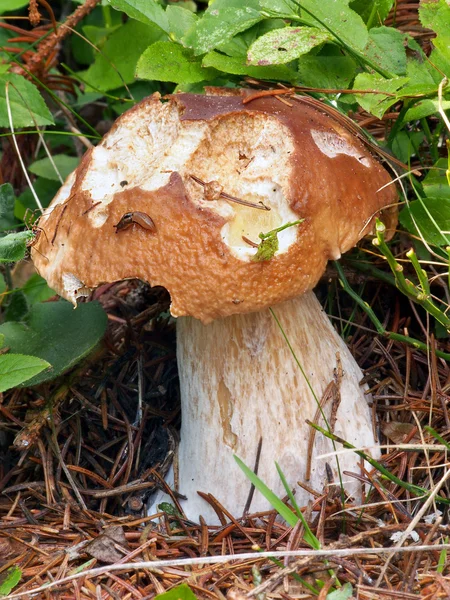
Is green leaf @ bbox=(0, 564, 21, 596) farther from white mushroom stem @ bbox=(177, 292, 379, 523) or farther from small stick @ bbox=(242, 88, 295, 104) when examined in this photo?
small stick @ bbox=(242, 88, 295, 104)

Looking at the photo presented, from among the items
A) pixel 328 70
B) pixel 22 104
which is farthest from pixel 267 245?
pixel 22 104

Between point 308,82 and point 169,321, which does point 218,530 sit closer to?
point 169,321

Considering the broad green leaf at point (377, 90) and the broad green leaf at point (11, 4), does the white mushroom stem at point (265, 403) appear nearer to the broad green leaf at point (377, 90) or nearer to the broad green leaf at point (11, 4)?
the broad green leaf at point (377, 90)

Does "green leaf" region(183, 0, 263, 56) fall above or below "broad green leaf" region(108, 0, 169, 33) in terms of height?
below

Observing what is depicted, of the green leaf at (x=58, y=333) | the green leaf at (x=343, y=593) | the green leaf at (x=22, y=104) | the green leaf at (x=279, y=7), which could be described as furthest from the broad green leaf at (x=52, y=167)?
the green leaf at (x=343, y=593)

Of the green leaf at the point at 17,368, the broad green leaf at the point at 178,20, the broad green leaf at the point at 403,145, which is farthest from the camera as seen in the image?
the broad green leaf at the point at 403,145

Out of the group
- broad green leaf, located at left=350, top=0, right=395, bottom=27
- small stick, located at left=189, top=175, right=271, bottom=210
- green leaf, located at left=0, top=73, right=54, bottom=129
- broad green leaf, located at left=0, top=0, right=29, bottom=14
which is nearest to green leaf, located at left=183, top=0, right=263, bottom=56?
broad green leaf, located at left=350, top=0, right=395, bottom=27
